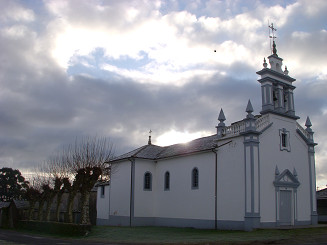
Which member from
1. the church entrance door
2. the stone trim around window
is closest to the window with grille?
the church entrance door

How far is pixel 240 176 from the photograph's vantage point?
27.7 meters

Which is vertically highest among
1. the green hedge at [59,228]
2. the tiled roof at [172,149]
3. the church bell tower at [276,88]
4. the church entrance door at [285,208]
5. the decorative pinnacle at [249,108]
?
the church bell tower at [276,88]

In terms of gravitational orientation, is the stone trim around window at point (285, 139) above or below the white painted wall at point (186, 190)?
above

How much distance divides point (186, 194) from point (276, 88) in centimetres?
1238

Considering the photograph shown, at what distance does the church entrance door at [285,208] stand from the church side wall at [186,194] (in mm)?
5394

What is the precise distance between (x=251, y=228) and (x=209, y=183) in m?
5.93

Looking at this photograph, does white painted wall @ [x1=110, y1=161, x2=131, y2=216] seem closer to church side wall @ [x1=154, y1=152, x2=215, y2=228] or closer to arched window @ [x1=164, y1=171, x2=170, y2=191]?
church side wall @ [x1=154, y1=152, x2=215, y2=228]

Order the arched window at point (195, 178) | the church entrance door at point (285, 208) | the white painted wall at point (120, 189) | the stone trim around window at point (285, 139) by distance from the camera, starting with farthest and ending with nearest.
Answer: the white painted wall at point (120, 189) < the arched window at point (195, 178) < the stone trim around window at point (285, 139) < the church entrance door at point (285, 208)

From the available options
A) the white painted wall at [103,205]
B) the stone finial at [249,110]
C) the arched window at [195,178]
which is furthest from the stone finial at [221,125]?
the white painted wall at [103,205]

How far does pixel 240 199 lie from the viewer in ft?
89.6

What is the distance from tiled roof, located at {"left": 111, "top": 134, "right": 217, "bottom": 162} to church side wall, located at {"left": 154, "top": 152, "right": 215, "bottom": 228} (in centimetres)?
60

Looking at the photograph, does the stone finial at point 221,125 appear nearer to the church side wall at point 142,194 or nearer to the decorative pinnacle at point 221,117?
the decorative pinnacle at point 221,117

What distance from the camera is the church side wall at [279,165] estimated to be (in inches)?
1077

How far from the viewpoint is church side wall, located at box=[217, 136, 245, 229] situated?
27.4 meters
